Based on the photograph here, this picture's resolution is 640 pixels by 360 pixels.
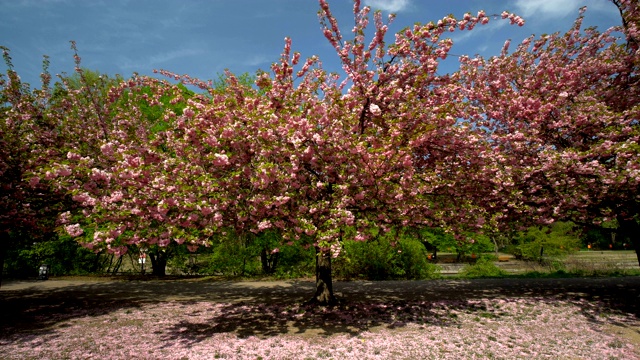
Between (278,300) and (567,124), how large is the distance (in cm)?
1083

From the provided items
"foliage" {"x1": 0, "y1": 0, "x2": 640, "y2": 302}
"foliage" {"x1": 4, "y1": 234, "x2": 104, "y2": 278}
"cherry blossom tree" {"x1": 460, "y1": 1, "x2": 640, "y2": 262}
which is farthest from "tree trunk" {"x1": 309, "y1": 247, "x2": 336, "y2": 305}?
"foliage" {"x1": 4, "y1": 234, "x2": 104, "y2": 278}

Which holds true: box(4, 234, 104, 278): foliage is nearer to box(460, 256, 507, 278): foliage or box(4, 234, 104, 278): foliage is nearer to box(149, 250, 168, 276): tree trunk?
box(149, 250, 168, 276): tree trunk

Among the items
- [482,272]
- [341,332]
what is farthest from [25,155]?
[482,272]

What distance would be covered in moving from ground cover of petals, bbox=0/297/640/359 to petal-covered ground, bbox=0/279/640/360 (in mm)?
25

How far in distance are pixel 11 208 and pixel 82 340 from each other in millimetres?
4196

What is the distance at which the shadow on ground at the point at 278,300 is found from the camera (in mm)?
8977

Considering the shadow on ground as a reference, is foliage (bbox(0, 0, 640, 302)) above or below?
above

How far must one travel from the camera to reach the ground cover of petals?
23.2ft

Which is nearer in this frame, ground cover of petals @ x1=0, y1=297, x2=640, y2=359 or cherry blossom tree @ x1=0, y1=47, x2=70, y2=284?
ground cover of petals @ x1=0, y1=297, x2=640, y2=359

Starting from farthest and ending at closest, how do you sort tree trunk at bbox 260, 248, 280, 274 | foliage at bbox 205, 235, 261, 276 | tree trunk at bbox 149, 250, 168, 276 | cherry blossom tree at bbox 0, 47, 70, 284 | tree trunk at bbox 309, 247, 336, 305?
1. tree trunk at bbox 260, 248, 280, 274
2. tree trunk at bbox 149, 250, 168, 276
3. foliage at bbox 205, 235, 261, 276
4. tree trunk at bbox 309, 247, 336, 305
5. cherry blossom tree at bbox 0, 47, 70, 284

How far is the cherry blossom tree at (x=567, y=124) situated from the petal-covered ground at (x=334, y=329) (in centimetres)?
295

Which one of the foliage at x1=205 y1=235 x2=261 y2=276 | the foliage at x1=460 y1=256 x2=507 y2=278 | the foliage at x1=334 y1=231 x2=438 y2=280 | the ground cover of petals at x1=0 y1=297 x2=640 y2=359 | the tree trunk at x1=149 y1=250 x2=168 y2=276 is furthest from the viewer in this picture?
the tree trunk at x1=149 y1=250 x2=168 y2=276

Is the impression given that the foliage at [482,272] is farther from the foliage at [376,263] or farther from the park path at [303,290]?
the foliage at [376,263]

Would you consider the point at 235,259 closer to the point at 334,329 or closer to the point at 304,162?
the point at 334,329
